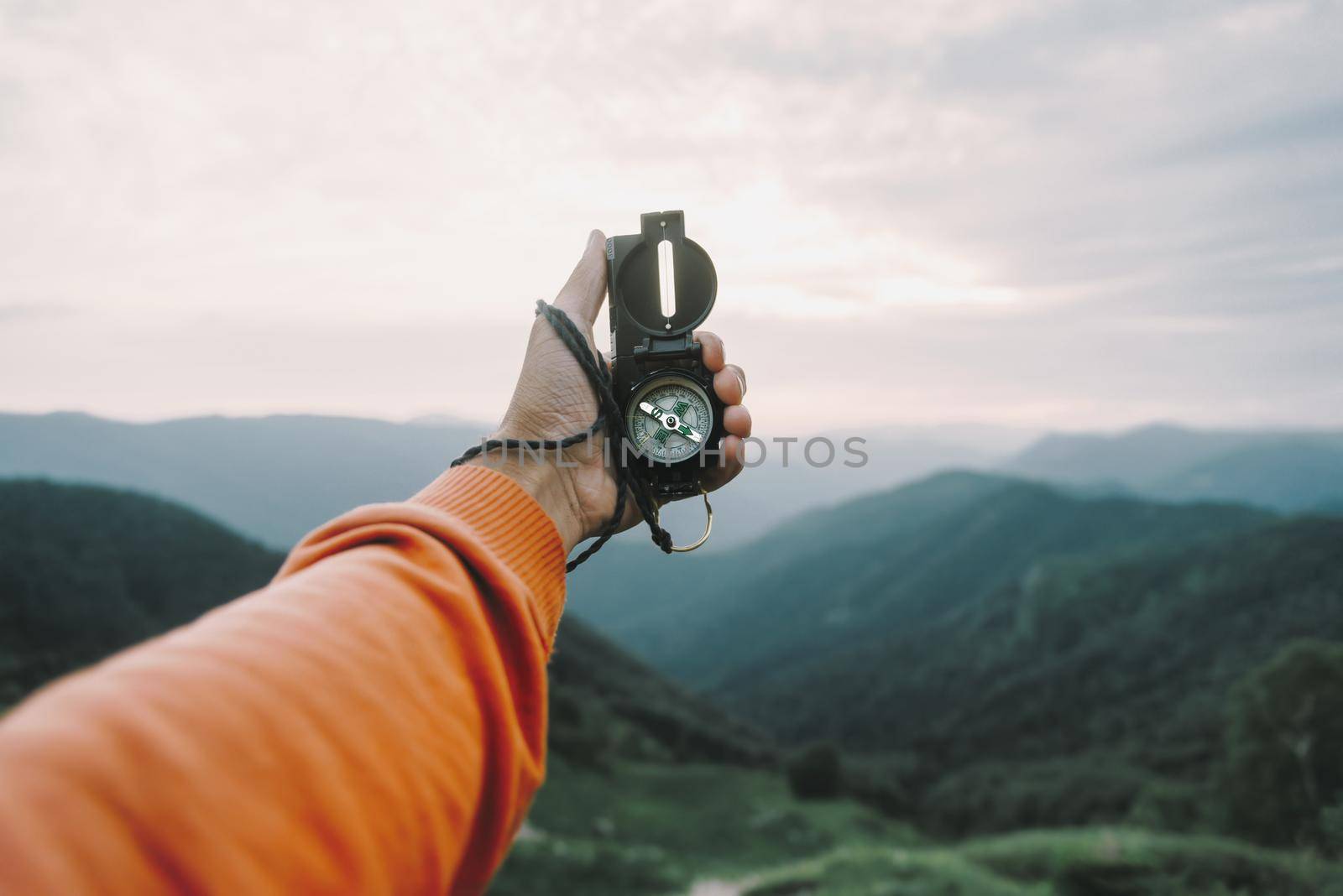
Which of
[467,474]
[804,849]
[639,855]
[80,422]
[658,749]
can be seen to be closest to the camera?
[467,474]

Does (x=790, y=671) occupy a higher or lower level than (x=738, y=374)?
lower

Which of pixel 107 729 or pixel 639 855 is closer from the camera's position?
pixel 107 729

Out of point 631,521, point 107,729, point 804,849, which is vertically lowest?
point 804,849

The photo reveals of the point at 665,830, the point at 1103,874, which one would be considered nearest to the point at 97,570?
the point at 665,830

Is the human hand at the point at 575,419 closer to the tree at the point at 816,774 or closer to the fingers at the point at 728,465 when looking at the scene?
the fingers at the point at 728,465

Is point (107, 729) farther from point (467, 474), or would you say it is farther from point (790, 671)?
point (790, 671)

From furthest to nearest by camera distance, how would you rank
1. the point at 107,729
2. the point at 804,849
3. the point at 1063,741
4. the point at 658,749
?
the point at 1063,741, the point at 658,749, the point at 804,849, the point at 107,729

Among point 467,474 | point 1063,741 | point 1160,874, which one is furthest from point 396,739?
point 1063,741

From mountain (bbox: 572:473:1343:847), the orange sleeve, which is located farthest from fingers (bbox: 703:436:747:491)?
mountain (bbox: 572:473:1343:847)
